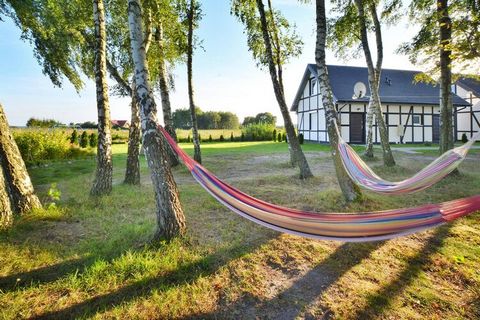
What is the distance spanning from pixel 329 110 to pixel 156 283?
3499 millimetres

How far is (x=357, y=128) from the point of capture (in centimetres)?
1563

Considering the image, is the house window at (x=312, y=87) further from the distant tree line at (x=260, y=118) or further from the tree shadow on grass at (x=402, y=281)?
the distant tree line at (x=260, y=118)

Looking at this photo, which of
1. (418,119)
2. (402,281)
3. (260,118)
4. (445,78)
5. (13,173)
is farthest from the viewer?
(260,118)

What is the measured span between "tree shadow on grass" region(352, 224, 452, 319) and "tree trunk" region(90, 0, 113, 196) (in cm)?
436

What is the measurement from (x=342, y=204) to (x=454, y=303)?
2.13m

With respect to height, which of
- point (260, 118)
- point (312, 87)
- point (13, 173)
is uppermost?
point (260, 118)

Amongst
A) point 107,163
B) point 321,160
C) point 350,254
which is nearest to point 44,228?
point 107,163

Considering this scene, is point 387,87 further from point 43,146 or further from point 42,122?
point 42,122

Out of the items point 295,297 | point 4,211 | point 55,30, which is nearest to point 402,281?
point 295,297

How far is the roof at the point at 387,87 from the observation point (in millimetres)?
15475

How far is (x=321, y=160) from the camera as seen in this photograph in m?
9.93

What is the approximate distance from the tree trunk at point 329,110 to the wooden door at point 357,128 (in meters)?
12.1

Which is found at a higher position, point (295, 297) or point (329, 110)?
point (329, 110)

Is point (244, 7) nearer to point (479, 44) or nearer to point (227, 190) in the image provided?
point (479, 44)
